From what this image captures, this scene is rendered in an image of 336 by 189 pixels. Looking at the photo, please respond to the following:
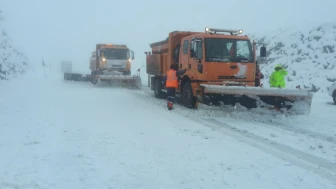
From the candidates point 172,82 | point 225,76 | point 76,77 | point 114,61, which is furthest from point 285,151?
point 76,77

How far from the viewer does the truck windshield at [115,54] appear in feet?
74.7

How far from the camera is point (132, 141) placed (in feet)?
20.4

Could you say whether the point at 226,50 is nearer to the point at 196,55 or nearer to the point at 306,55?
the point at 196,55

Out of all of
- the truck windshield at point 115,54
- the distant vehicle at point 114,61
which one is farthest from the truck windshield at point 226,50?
the truck windshield at point 115,54

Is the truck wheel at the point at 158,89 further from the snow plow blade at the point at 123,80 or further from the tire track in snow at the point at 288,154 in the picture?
the tire track in snow at the point at 288,154

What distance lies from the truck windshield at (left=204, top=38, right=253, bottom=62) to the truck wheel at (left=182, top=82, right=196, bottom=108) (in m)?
1.26

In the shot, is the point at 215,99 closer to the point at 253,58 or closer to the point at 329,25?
the point at 253,58

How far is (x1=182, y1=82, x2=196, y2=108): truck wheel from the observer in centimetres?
1090

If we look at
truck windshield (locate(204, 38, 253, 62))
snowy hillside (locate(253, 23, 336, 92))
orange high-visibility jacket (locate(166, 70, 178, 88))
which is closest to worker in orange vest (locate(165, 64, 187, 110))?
orange high-visibility jacket (locate(166, 70, 178, 88))

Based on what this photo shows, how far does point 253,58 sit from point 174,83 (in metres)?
2.66

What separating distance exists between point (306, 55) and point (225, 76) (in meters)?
16.8

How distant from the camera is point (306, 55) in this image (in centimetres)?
2466

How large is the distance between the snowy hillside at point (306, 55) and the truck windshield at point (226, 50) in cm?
1105

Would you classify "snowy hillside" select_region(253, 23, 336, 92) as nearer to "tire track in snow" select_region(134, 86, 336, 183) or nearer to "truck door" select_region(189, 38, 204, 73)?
"truck door" select_region(189, 38, 204, 73)
